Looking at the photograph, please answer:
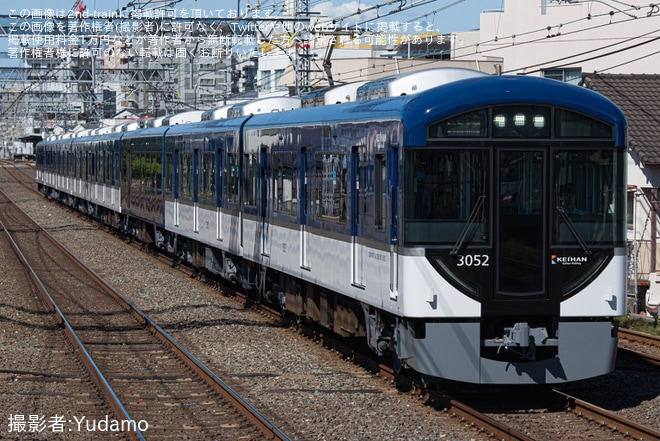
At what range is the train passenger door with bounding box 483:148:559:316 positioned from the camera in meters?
8.85

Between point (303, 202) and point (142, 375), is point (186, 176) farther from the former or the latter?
point (142, 375)

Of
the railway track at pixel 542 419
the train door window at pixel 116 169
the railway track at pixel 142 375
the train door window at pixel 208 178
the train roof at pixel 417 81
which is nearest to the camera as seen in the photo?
the railway track at pixel 542 419

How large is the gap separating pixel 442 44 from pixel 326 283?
4796 cm

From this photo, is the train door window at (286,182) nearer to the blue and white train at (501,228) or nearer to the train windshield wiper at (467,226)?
the blue and white train at (501,228)

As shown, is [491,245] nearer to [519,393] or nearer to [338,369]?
[519,393]

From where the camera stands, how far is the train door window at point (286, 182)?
12523 millimetres

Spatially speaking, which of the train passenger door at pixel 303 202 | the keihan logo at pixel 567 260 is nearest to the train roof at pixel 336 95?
the train passenger door at pixel 303 202

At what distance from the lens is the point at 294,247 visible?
1266 centimetres

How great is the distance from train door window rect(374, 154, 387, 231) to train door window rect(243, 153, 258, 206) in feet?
16.4

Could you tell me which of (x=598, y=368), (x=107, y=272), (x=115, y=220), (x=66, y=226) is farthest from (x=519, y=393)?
(x=66, y=226)

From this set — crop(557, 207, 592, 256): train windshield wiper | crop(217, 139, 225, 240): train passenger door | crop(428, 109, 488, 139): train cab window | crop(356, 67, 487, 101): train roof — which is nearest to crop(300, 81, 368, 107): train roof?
crop(356, 67, 487, 101): train roof

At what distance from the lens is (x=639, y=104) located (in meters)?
20.7

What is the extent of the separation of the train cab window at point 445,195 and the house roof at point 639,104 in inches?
427

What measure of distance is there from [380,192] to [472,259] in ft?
3.65
